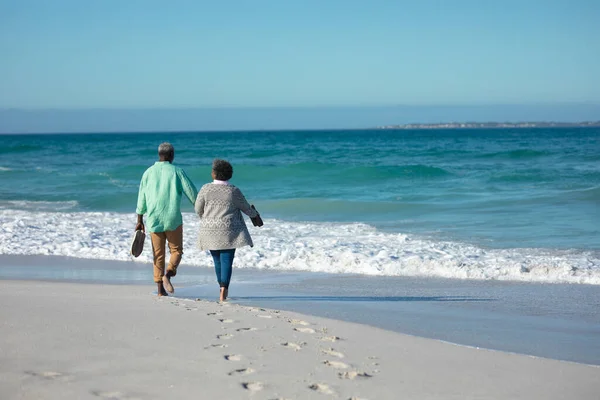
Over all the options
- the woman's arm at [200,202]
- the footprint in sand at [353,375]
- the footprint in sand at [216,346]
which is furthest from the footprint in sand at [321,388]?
the woman's arm at [200,202]

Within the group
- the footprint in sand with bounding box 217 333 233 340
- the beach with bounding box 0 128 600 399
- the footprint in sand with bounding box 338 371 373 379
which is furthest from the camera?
the footprint in sand with bounding box 217 333 233 340

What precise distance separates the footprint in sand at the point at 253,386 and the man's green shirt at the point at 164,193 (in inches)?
125

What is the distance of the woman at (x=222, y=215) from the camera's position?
23.0ft

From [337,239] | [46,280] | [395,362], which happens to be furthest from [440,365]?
[337,239]

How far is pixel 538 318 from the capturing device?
6.74 meters

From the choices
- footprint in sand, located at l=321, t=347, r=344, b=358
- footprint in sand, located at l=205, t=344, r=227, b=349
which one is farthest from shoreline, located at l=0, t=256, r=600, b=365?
footprint in sand, located at l=205, t=344, r=227, b=349

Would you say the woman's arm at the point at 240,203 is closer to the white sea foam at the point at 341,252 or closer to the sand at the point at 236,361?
the sand at the point at 236,361

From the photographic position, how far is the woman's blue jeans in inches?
279

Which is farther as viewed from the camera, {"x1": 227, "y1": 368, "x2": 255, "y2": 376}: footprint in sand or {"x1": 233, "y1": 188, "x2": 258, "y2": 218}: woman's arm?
{"x1": 233, "y1": 188, "x2": 258, "y2": 218}: woman's arm

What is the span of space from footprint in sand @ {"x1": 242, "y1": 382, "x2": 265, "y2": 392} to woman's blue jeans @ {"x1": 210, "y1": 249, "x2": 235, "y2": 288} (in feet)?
9.81

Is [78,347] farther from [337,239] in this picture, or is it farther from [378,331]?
[337,239]

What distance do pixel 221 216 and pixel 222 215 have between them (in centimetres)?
1

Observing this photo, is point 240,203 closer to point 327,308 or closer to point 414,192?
point 327,308

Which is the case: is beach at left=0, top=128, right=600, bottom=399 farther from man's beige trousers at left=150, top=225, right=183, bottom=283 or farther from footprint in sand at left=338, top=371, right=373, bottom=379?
man's beige trousers at left=150, top=225, right=183, bottom=283
